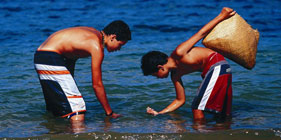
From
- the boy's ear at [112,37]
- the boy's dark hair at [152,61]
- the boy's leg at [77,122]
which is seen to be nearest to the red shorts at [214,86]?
the boy's dark hair at [152,61]

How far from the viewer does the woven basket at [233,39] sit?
5.34 metres

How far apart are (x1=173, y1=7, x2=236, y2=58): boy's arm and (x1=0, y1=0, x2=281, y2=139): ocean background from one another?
97 cm

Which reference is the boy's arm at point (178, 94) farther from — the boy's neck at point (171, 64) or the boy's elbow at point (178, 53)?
the boy's elbow at point (178, 53)

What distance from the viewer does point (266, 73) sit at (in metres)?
8.70

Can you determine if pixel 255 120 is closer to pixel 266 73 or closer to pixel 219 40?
pixel 219 40

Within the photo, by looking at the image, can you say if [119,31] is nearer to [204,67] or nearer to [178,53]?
[178,53]

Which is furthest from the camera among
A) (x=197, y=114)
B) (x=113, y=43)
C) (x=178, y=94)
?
(x=178, y=94)

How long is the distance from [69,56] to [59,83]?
389mm

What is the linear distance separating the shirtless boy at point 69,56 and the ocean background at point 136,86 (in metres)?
0.35

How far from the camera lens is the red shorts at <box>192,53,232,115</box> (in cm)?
539

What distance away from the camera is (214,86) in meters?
5.39

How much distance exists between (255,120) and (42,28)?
10.1 m

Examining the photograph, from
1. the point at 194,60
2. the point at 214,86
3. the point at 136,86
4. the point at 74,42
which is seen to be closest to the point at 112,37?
the point at 74,42

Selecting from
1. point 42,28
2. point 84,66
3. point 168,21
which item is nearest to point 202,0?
point 168,21
